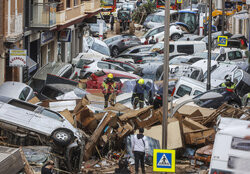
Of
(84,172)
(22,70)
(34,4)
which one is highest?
(34,4)

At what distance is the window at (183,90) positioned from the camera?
80.1 feet

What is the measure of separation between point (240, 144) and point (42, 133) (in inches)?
261

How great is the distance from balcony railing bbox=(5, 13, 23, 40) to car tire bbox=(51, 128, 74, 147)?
9838mm

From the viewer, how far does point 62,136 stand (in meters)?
15.4

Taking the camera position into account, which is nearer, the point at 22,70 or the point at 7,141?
the point at 7,141

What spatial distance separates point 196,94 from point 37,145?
10.1 metres

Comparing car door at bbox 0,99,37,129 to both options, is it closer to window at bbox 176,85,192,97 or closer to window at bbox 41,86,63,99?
window at bbox 41,86,63,99

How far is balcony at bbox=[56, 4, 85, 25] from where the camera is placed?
33125mm

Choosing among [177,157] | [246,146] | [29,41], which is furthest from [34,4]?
[246,146]

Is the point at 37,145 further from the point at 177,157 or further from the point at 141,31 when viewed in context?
the point at 141,31

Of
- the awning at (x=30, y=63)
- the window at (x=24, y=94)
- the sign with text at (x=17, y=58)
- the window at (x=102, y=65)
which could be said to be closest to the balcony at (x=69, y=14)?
the window at (x=102, y=65)

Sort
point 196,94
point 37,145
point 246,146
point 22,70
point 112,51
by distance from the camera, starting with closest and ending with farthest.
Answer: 1. point 246,146
2. point 37,145
3. point 196,94
4. point 22,70
5. point 112,51

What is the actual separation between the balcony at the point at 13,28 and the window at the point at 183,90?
23.0ft

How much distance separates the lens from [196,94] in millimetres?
24547
